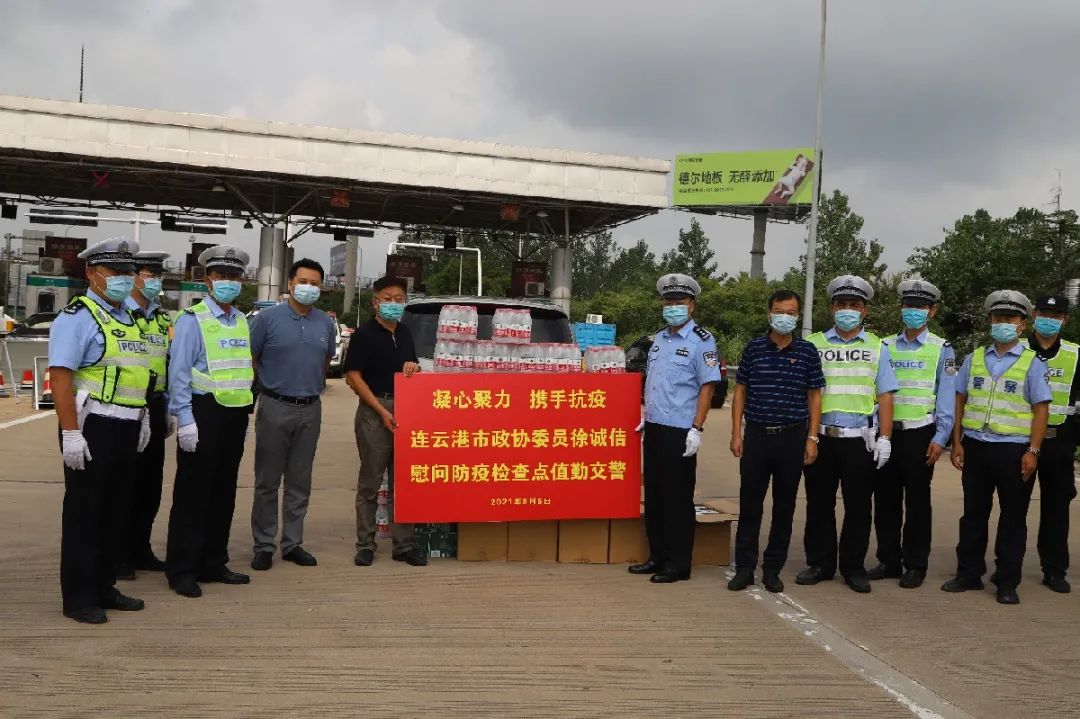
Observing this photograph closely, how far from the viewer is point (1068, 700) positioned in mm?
4590

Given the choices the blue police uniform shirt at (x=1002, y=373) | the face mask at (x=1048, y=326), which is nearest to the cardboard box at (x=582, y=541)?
the blue police uniform shirt at (x=1002, y=373)

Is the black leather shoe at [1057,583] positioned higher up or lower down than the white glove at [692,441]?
lower down

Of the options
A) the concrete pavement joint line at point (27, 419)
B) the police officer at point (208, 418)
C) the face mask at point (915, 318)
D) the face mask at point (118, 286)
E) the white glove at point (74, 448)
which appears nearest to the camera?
the white glove at point (74, 448)

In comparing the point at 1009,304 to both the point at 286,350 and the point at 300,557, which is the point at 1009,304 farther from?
the point at 300,557

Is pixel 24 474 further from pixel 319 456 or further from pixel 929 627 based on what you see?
pixel 929 627

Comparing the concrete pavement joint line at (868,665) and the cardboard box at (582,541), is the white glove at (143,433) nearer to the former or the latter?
the cardboard box at (582,541)

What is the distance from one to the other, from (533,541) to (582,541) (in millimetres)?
334

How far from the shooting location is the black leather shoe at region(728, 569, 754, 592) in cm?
640

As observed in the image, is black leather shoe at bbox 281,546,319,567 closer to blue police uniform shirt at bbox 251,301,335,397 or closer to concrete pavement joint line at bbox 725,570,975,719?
blue police uniform shirt at bbox 251,301,335,397

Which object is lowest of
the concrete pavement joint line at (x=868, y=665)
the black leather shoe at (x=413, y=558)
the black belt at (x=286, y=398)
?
the concrete pavement joint line at (x=868, y=665)

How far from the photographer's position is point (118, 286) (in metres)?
5.34

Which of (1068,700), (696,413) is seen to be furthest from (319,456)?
(1068,700)

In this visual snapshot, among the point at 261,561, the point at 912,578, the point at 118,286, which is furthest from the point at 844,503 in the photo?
the point at 118,286

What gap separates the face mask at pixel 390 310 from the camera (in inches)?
266
